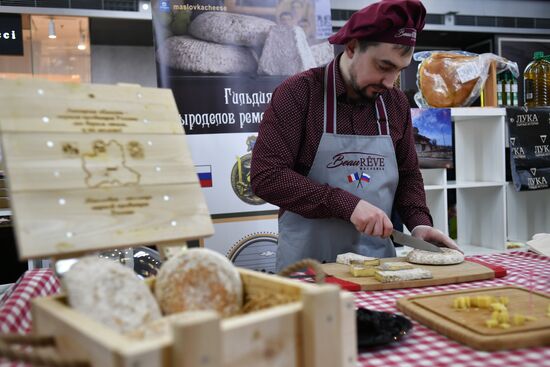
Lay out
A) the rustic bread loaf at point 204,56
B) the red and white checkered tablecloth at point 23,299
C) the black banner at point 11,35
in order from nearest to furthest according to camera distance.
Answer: the red and white checkered tablecloth at point 23,299
the rustic bread loaf at point 204,56
the black banner at point 11,35

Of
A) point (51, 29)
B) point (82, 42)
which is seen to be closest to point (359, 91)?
point (51, 29)

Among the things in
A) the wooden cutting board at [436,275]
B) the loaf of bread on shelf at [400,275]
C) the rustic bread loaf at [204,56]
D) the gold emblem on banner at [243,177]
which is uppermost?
the rustic bread loaf at [204,56]

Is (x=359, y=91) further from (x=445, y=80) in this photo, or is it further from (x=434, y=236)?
(x=445, y=80)

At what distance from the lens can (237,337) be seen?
2.30 ft

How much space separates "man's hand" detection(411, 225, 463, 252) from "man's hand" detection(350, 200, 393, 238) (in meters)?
0.24

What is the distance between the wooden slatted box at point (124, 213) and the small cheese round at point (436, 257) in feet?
3.12

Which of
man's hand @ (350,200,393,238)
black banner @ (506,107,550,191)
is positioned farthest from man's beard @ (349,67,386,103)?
black banner @ (506,107,550,191)

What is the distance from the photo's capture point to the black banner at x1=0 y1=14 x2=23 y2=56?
4477mm

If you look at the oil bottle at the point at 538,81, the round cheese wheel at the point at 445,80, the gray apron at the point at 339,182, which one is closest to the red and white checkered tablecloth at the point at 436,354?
the gray apron at the point at 339,182

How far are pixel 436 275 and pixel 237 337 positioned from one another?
105 cm

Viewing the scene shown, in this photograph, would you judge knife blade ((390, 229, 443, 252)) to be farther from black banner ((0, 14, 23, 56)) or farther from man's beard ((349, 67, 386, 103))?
black banner ((0, 14, 23, 56))

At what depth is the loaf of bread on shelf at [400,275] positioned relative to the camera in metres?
1.53

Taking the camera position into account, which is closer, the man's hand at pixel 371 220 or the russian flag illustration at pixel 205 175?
the man's hand at pixel 371 220

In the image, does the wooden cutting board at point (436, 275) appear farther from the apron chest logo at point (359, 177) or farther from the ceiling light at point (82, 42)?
the ceiling light at point (82, 42)
